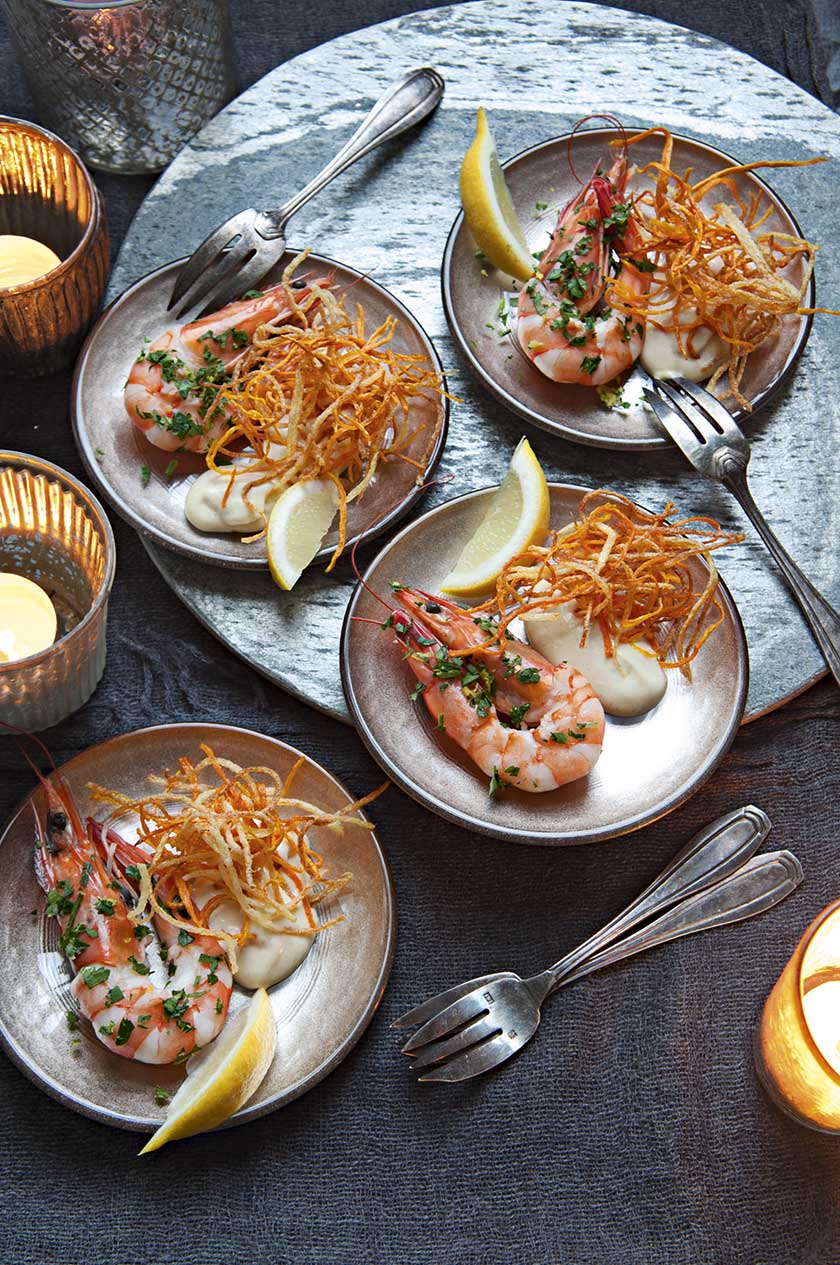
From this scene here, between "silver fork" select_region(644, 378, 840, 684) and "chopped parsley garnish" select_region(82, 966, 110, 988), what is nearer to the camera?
"chopped parsley garnish" select_region(82, 966, 110, 988)

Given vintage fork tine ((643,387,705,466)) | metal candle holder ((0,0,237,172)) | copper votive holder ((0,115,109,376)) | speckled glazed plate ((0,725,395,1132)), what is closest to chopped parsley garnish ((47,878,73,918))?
speckled glazed plate ((0,725,395,1132))

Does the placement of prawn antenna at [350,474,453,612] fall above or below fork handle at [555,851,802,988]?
above

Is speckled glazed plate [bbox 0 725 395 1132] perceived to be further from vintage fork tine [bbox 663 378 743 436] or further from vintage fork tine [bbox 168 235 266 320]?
vintage fork tine [bbox 663 378 743 436]

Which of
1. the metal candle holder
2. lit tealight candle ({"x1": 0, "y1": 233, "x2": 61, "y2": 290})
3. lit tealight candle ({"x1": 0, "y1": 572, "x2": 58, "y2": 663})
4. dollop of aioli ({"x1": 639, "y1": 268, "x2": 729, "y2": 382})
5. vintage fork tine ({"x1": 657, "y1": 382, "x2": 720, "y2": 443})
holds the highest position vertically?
the metal candle holder

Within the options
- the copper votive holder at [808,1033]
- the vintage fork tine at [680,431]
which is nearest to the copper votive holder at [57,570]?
the vintage fork tine at [680,431]

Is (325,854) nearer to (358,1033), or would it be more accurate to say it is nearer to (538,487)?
(358,1033)

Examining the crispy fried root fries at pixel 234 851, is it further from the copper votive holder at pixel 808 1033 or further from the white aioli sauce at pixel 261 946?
the copper votive holder at pixel 808 1033
